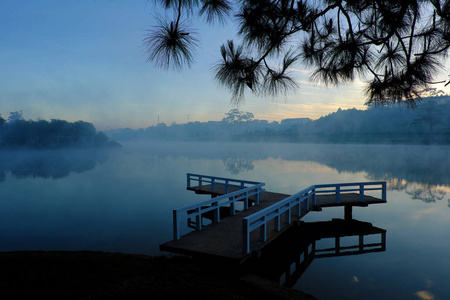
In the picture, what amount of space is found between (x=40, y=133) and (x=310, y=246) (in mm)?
122336

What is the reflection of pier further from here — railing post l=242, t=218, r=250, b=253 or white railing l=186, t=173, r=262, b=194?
white railing l=186, t=173, r=262, b=194

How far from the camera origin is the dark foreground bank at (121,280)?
5113 mm

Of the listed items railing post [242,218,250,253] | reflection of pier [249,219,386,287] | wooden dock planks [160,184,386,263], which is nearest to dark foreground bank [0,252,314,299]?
wooden dock planks [160,184,386,263]

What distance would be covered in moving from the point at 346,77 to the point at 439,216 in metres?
17.4

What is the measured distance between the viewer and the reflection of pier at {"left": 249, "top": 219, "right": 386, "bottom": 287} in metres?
9.61

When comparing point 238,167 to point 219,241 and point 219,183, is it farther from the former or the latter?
Answer: point 219,241

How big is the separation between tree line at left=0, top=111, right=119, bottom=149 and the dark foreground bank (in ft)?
390

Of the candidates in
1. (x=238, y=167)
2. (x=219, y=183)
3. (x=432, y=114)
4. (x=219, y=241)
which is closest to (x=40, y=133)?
(x=238, y=167)

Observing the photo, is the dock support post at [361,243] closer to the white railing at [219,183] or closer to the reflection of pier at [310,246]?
the reflection of pier at [310,246]

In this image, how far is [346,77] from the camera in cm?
709

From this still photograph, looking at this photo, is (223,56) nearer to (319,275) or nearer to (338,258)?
(319,275)

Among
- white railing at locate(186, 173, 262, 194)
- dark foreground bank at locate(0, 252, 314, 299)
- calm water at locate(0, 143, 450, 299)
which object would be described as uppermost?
white railing at locate(186, 173, 262, 194)

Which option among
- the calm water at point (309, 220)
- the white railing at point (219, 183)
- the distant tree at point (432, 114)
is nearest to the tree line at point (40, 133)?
the calm water at point (309, 220)

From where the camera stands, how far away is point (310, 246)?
40.7ft
